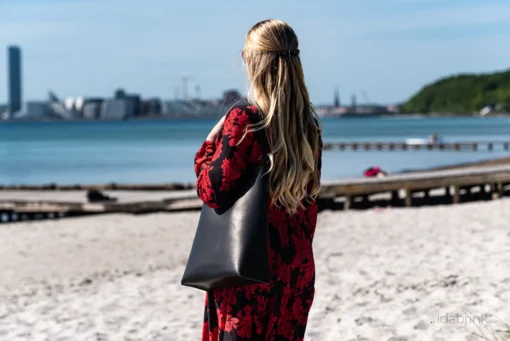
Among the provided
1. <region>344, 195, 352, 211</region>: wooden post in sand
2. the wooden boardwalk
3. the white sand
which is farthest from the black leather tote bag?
<region>344, 195, 352, 211</region>: wooden post in sand

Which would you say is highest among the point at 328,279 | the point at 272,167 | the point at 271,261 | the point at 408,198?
the point at 272,167

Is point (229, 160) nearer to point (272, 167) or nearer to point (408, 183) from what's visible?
point (272, 167)

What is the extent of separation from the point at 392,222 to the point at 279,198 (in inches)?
480

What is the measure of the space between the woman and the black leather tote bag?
54mm

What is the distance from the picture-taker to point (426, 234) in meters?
12.9

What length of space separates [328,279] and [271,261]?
20.1ft

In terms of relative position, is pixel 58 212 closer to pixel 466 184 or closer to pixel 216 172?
pixel 466 184

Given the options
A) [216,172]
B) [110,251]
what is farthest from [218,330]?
[110,251]

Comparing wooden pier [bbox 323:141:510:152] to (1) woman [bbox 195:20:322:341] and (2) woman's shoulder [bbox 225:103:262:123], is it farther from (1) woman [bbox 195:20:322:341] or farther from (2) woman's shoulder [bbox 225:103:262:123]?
(2) woman's shoulder [bbox 225:103:262:123]

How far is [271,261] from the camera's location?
3445mm

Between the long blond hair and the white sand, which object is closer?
the long blond hair

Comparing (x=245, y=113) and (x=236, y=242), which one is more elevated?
(x=245, y=113)

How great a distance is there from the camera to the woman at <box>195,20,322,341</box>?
335cm

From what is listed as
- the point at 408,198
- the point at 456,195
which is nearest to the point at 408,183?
the point at 408,198
